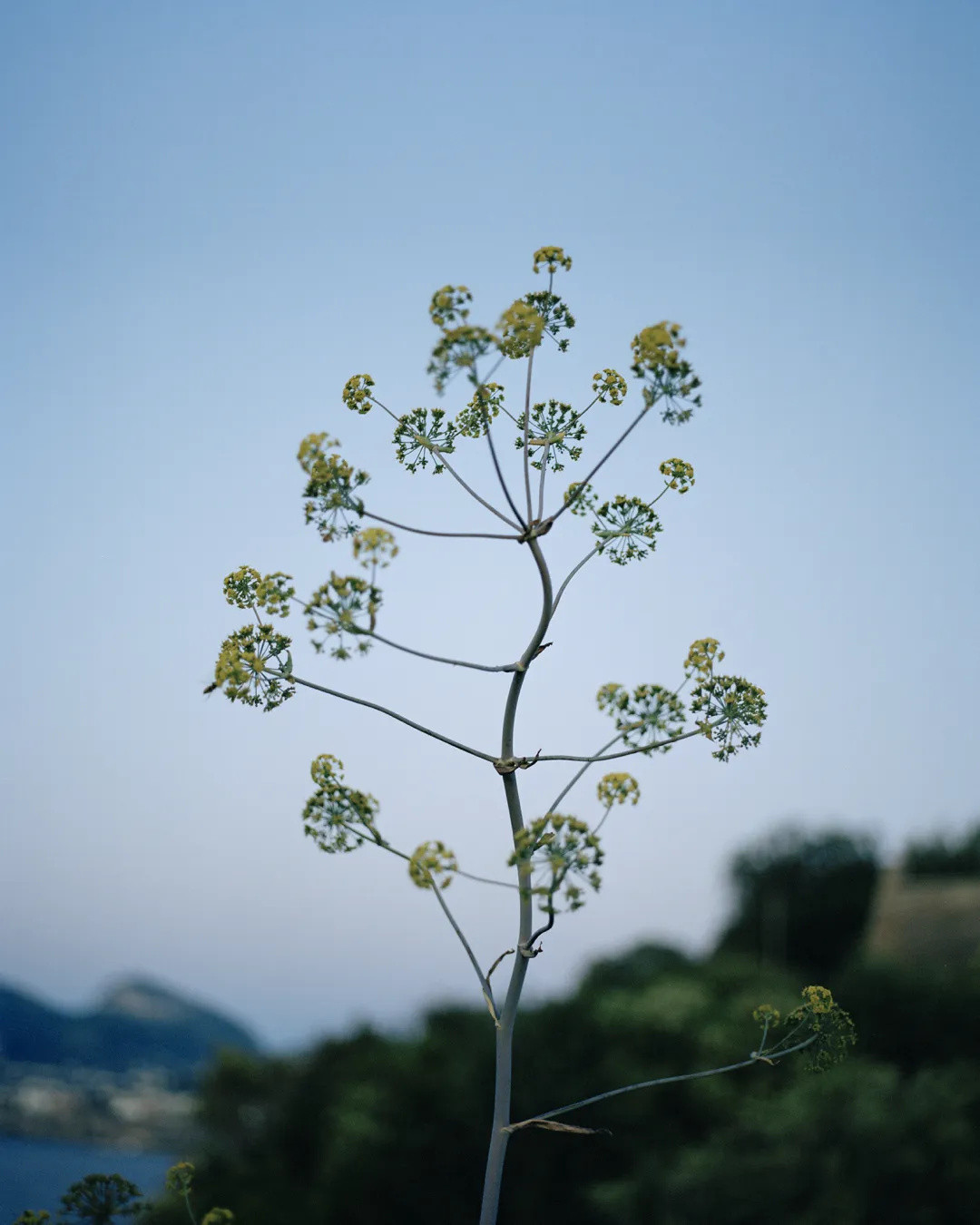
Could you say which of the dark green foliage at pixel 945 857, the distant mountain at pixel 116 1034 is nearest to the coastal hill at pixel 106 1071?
the distant mountain at pixel 116 1034

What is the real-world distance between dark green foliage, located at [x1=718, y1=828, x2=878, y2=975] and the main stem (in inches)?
1756

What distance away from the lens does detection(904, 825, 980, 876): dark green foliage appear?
176 ft

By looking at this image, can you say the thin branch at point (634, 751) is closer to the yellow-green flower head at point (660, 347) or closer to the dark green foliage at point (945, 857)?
the yellow-green flower head at point (660, 347)

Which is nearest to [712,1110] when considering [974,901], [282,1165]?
[282,1165]

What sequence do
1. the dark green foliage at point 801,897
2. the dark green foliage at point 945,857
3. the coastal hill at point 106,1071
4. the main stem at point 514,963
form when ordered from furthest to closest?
the dark green foliage at point 945,857, the dark green foliage at point 801,897, the coastal hill at point 106,1071, the main stem at point 514,963

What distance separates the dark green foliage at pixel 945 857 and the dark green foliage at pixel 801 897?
891 cm

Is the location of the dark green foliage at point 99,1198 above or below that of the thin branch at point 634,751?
below

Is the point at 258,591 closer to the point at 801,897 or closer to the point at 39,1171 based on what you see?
the point at 39,1171

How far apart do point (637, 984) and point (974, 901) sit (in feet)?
44.4

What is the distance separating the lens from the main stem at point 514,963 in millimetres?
2389

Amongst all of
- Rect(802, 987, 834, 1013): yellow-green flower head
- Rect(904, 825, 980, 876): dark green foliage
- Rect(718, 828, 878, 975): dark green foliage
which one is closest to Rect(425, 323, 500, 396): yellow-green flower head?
Rect(802, 987, 834, 1013): yellow-green flower head

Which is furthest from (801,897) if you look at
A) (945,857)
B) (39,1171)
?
(39,1171)

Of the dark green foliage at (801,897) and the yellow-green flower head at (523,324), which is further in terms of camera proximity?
the dark green foliage at (801,897)

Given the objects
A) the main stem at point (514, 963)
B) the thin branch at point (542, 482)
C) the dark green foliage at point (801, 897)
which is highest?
the dark green foliage at point (801, 897)
